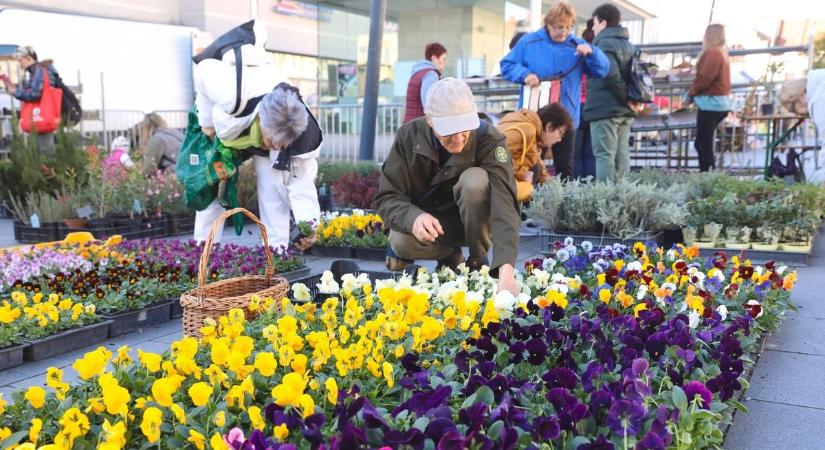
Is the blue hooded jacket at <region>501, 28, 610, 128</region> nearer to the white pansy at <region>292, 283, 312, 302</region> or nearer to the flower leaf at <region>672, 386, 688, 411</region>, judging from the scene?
the white pansy at <region>292, 283, 312, 302</region>

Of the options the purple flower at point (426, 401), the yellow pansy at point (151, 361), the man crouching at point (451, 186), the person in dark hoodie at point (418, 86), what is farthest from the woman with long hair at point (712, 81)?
the yellow pansy at point (151, 361)

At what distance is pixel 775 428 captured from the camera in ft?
8.86

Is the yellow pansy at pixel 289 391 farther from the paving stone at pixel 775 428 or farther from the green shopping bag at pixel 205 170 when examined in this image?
the green shopping bag at pixel 205 170

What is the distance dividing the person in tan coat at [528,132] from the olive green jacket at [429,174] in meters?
1.37

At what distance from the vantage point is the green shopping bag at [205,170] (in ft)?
17.8

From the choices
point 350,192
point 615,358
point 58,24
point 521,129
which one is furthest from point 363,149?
point 58,24

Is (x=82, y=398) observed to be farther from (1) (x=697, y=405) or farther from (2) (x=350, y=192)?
(2) (x=350, y=192)

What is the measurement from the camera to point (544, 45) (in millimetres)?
6742

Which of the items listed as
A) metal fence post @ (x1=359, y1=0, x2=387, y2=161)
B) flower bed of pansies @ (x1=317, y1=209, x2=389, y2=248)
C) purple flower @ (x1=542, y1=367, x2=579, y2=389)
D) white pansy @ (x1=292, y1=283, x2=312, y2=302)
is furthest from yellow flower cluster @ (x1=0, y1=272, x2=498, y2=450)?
metal fence post @ (x1=359, y1=0, x2=387, y2=161)

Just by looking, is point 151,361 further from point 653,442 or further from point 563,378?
point 653,442

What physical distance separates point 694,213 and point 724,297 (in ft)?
9.43

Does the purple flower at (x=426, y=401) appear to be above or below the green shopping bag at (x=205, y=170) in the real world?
below

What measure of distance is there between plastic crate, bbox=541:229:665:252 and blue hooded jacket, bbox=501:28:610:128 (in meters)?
1.45

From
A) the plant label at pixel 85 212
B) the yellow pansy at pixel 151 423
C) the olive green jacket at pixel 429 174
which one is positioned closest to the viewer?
the yellow pansy at pixel 151 423
